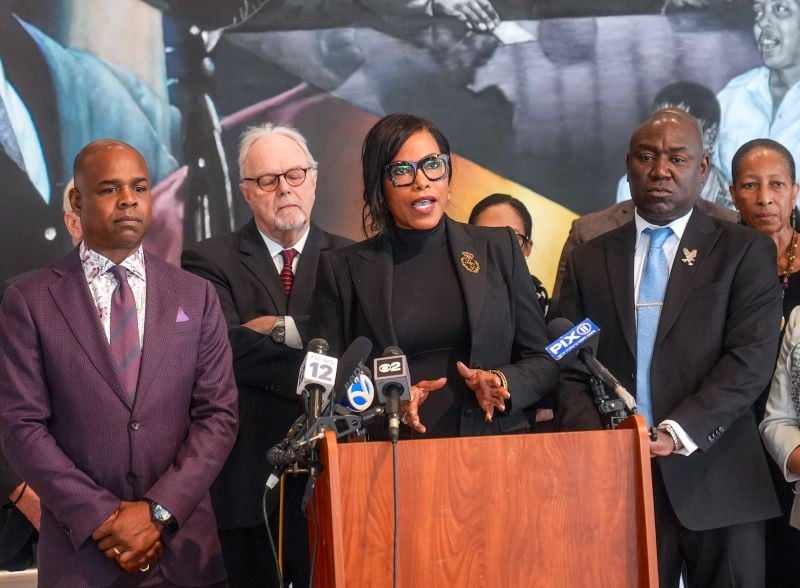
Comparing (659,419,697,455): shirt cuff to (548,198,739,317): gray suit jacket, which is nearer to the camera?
(659,419,697,455): shirt cuff

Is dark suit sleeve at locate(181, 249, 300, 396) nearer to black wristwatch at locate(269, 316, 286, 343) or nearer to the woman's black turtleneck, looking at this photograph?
black wristwatch at locate(269, 316, 286, 343)

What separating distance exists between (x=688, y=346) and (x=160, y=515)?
1684mm

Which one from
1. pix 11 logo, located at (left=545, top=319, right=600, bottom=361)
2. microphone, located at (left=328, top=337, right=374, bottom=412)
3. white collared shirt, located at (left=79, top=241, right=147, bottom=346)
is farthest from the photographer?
white collared shirt, located at (left=79, top=241, right=147, bottom=346)

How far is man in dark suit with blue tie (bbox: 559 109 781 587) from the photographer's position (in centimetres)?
334

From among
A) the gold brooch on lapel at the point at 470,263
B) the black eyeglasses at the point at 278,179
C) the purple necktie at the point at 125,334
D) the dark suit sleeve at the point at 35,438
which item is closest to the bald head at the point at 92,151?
the purple necktie at the point at 125,334

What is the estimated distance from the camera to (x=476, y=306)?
3.33 metres

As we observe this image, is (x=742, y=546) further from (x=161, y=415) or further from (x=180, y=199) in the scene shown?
(x=180, y=199)

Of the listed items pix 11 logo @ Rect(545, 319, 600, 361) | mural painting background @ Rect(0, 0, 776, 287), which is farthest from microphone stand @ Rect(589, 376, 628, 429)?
mural painting background @ Rect(0, 0, 776, 287)

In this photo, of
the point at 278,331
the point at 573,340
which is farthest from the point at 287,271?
the point at 573,340

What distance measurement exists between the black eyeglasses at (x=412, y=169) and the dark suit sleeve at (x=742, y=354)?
965mm

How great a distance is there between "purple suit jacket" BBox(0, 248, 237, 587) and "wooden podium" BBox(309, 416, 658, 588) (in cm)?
78

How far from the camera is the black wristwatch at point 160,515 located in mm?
3182

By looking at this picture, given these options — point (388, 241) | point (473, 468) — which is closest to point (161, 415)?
point (388, 241)

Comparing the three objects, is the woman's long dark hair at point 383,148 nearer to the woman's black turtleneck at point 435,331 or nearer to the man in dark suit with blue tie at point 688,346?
the woman's black turtleneck at point 435,331
